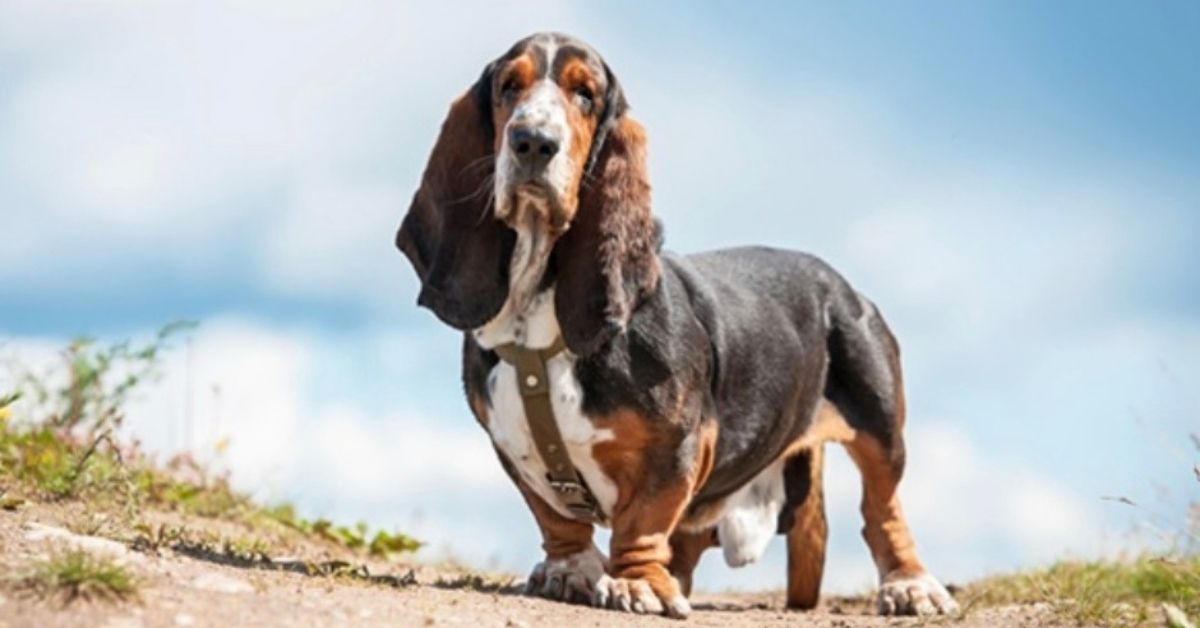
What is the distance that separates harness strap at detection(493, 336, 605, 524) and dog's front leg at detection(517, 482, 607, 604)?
25 cm

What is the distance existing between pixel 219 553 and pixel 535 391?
136cm

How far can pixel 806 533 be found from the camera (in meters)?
8.88

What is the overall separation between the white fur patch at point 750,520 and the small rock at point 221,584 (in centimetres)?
295

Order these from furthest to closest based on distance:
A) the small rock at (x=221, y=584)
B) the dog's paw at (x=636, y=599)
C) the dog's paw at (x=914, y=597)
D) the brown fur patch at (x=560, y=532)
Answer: the dog's paw at (x=914, y=597)
the brown fur patch at (x=560, y=532)
the dog's paw at (x=636, y=599)
the small rock at (x=221, y=584)

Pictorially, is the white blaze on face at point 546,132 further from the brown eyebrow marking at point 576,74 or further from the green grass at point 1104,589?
the green grass at point 1104,589

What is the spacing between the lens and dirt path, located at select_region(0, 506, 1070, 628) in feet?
16.3

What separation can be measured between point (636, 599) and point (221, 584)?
63.3 inches

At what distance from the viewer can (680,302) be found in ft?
23.2

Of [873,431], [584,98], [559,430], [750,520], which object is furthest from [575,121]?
[873,431]

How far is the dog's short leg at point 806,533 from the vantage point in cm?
867

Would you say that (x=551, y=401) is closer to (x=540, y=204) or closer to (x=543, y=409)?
(x=543, y=409)

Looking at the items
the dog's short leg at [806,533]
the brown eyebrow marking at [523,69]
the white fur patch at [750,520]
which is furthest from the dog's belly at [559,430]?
the dog's short leg at [806,533]

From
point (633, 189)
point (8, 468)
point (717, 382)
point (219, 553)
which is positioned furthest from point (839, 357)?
point (8, 468)

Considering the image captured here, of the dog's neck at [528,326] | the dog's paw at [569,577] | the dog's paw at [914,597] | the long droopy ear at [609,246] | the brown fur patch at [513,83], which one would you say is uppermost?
the brown fur patch at [513,83]
